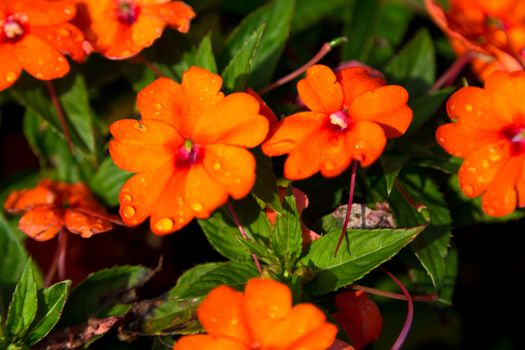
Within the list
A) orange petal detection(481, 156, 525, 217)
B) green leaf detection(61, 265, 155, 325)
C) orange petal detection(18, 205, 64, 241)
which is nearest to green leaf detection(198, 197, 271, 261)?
green leaf detection(61, 265, 155, 325)

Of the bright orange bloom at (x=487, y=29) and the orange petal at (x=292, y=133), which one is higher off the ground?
the orange petal at (x=292, y=133)

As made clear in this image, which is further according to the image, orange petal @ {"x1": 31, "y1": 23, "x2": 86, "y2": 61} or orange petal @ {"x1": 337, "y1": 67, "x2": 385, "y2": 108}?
orange petal @ {"x1": 31, "y1": 23, "x2": 86, "y2": 61}

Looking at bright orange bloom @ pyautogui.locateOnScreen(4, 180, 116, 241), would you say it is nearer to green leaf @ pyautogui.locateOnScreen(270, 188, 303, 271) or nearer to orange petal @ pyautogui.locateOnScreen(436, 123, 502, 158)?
green leaf @ pyautogui.locateOnScreen(270, 188, 303, 271)

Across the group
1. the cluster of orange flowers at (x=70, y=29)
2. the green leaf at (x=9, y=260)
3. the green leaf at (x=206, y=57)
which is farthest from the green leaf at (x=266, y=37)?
the green leaf at (x=9, y=260)

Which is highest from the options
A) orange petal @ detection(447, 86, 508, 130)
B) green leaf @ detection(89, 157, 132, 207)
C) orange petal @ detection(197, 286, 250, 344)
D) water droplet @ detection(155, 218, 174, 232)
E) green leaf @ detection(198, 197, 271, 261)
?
orange petal @ detection(447, 86, 508, 130)

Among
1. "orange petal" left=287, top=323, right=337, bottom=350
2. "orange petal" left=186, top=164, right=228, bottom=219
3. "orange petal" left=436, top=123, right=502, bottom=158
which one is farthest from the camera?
"orange petal" left=436, top=123, right=502, bottom=158

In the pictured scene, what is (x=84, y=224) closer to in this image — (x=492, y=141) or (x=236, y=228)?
(x=236, y=228)

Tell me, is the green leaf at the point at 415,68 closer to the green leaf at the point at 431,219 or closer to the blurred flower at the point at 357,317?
the green leaf at the point at 431,219
